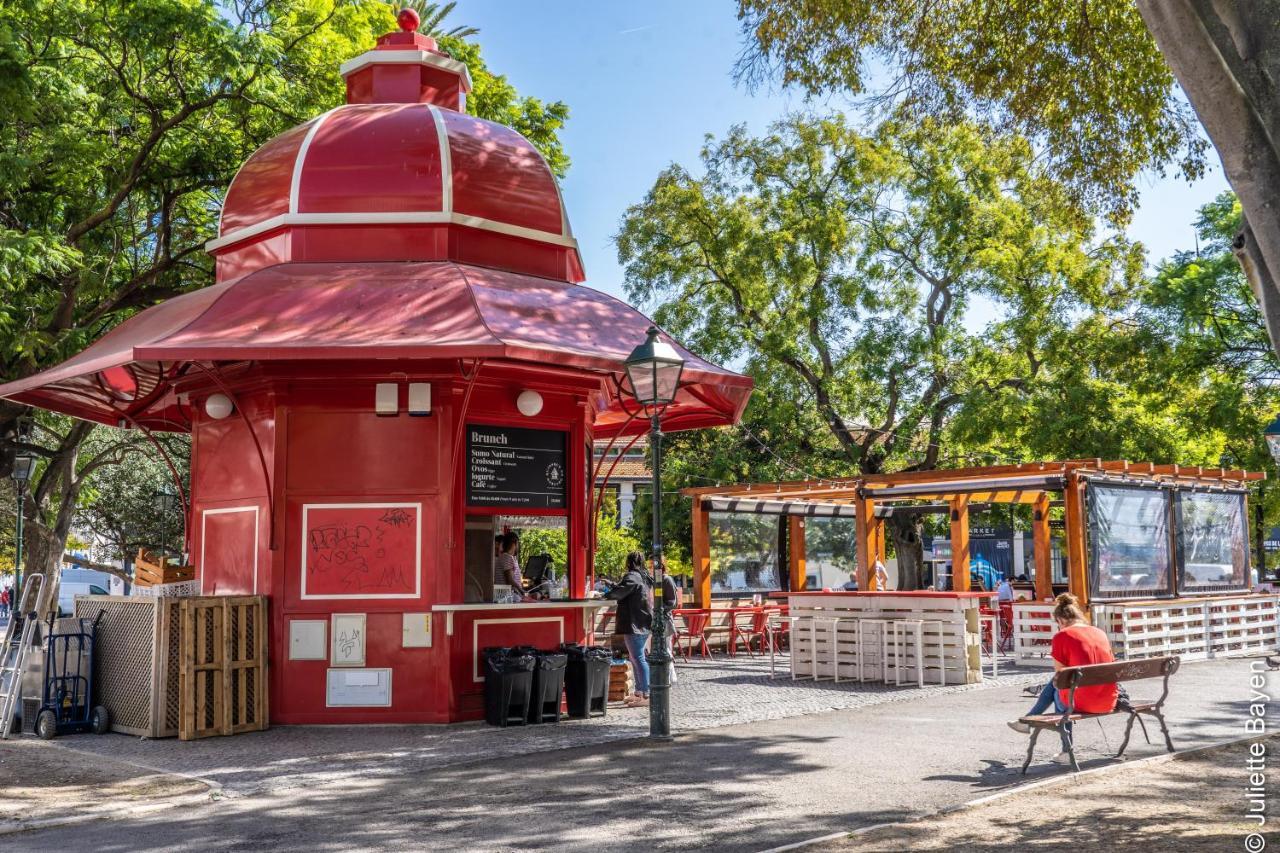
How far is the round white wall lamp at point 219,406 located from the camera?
1331cm

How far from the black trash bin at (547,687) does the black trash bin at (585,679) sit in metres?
0.23

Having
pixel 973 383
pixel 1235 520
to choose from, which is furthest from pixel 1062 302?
pixel 1235 520

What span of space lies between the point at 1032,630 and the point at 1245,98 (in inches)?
598

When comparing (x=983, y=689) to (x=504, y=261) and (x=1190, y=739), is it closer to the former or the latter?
(x=1190, y=739)

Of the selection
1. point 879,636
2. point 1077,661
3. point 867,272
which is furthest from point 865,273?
point 1077,661

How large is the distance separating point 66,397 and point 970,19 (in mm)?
11749

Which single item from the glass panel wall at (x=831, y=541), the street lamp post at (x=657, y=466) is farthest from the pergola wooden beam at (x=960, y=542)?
the street lamp post at (x=657, y=466)

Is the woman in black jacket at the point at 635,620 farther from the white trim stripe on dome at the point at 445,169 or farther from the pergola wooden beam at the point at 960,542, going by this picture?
the pergola wooden beam at the point at 960,542

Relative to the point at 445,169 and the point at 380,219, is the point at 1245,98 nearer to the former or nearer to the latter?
the point at 445,169

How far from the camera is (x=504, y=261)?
46.4ft

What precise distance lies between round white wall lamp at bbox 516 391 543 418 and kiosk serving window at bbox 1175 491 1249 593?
13.5 m

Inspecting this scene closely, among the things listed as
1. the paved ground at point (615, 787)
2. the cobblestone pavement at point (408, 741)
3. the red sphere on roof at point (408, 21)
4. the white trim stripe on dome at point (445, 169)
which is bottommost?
the paved ground at point (615, 787)

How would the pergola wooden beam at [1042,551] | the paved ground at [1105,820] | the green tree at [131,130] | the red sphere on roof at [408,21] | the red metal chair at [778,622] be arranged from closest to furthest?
the paved ground at [1105,820]
the green tree at [131,130]
the red sphere on roof at [408,21]
the red metal chair at [778,622]
the pergola wooden beam at [1042,551]

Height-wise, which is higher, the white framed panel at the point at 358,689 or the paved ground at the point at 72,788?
the white framed panel at the point at 358,689
